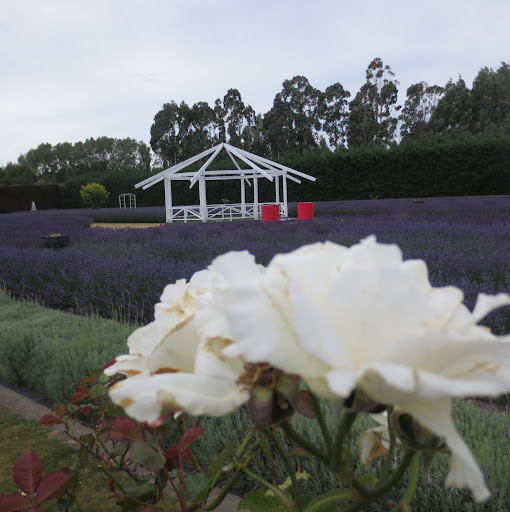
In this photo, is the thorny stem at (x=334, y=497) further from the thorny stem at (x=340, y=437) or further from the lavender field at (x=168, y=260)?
the lavender field at (x=168, y=260)

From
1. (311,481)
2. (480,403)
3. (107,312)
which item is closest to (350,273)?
(311,481)

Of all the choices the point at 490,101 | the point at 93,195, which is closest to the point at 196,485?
the point at 93,195

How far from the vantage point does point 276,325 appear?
16.9 inches

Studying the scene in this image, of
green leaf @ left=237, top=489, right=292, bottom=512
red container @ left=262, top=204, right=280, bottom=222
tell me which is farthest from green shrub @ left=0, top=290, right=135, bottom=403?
red container @ left=262, top=204, right=280, bottom=222

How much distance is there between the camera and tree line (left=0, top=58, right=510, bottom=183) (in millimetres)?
41844

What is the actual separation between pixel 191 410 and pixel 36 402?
3283mm

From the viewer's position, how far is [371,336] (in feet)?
1.41

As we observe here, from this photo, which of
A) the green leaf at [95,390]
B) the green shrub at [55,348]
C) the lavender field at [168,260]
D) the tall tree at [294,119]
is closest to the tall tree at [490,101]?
the tall tree at [294,119]

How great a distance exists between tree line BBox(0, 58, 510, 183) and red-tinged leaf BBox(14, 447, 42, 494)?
4097 centimetres

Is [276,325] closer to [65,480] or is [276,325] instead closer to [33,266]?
[65,480]

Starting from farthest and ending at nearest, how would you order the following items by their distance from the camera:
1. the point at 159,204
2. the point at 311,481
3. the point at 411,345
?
the point at 159,204
the point at 311,481
the point at 411,345

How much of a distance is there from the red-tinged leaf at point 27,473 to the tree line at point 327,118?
4097 cm

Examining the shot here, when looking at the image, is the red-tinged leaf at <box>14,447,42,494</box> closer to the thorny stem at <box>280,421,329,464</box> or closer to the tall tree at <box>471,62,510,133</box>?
the thorny stem at <box>280,421,329,464</box>

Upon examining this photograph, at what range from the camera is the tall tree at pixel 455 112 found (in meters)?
41.4
